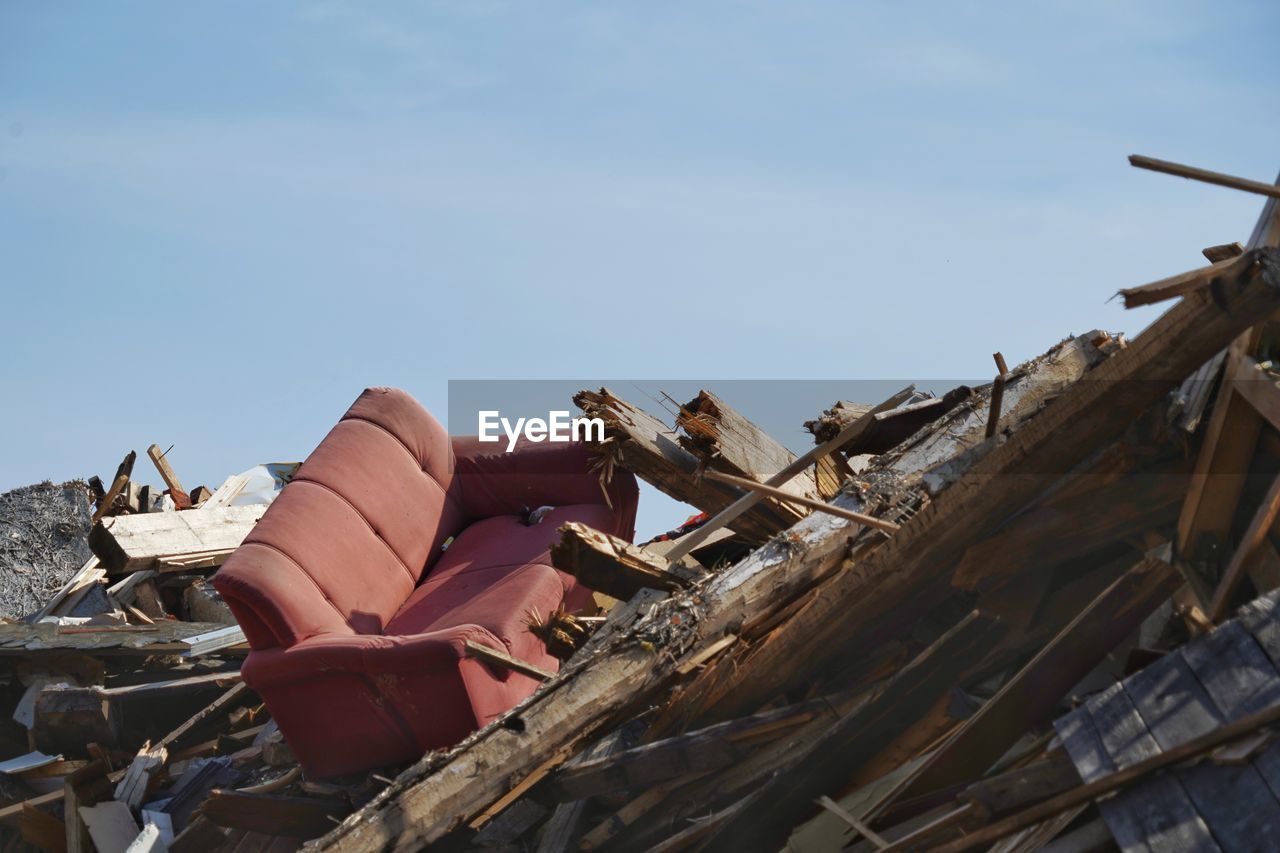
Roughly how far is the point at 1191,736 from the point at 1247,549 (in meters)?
0.82

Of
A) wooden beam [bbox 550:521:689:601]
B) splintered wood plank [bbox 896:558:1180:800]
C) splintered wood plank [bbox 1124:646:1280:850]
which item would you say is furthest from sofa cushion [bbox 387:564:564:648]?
splintered wood plank [bbox 1124:646:1280:850]

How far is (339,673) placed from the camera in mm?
5102

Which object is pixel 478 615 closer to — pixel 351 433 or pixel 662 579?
pixel 662 579

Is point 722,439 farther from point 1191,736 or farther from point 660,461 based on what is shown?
point 1191,736

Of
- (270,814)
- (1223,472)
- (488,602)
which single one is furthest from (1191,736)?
(270,814)

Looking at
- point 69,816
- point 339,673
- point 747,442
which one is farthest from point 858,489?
point 69,816

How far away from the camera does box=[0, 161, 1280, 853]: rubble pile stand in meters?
2.62

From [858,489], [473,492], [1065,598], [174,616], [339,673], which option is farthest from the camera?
[174,616]

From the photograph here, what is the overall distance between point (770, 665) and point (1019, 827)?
1283mm

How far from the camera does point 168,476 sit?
10.3m

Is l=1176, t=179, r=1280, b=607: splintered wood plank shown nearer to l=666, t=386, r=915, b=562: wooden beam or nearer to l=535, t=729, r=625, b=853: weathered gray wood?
l=666, t=386, r=915, b=562: wooden beam

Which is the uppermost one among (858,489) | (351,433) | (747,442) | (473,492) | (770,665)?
(351,433)

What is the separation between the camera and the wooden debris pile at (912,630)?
3188 millimetres

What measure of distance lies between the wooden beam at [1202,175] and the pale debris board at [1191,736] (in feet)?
3.29
